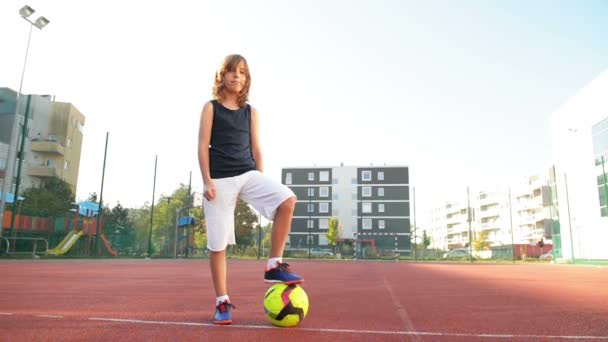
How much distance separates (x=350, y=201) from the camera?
185 feet

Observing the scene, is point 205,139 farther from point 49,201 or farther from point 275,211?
point 49,201

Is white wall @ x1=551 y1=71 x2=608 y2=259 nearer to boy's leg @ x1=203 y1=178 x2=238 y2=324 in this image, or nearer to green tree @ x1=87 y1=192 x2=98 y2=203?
boy's leg @ x1=203 y1=178 x2=238 y2=324

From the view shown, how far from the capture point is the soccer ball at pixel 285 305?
237 cm

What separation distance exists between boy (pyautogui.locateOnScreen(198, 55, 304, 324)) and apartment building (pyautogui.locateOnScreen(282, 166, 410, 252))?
50256 millimetres

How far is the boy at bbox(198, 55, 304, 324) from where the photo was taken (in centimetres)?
250

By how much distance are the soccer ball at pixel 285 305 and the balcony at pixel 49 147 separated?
111 feet

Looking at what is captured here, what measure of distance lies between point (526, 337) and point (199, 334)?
5.34ft

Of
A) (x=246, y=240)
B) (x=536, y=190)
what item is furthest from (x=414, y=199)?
(x=536, y=190)

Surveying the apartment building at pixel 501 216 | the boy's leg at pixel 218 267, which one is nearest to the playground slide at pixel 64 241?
the boy's leg at pixel 218 267

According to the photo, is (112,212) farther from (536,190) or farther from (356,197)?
(536,190)

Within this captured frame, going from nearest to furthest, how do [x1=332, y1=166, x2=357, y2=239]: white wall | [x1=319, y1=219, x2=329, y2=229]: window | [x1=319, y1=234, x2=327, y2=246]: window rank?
[x1=319, y1=234, x2=327, y2=246]: window → [x1=319, y1=219, x2=329, y2=229]: window → [x1=332, y1=166, x2=357, y2=239]: white wall

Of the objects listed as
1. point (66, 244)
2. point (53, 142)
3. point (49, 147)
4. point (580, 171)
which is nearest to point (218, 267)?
point (66, 244)

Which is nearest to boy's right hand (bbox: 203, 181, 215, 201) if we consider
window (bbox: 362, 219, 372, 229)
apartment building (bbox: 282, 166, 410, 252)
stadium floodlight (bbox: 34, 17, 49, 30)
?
stadium floodlight (bbox: 34, 17, 49, 30)

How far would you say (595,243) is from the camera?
18266mm
